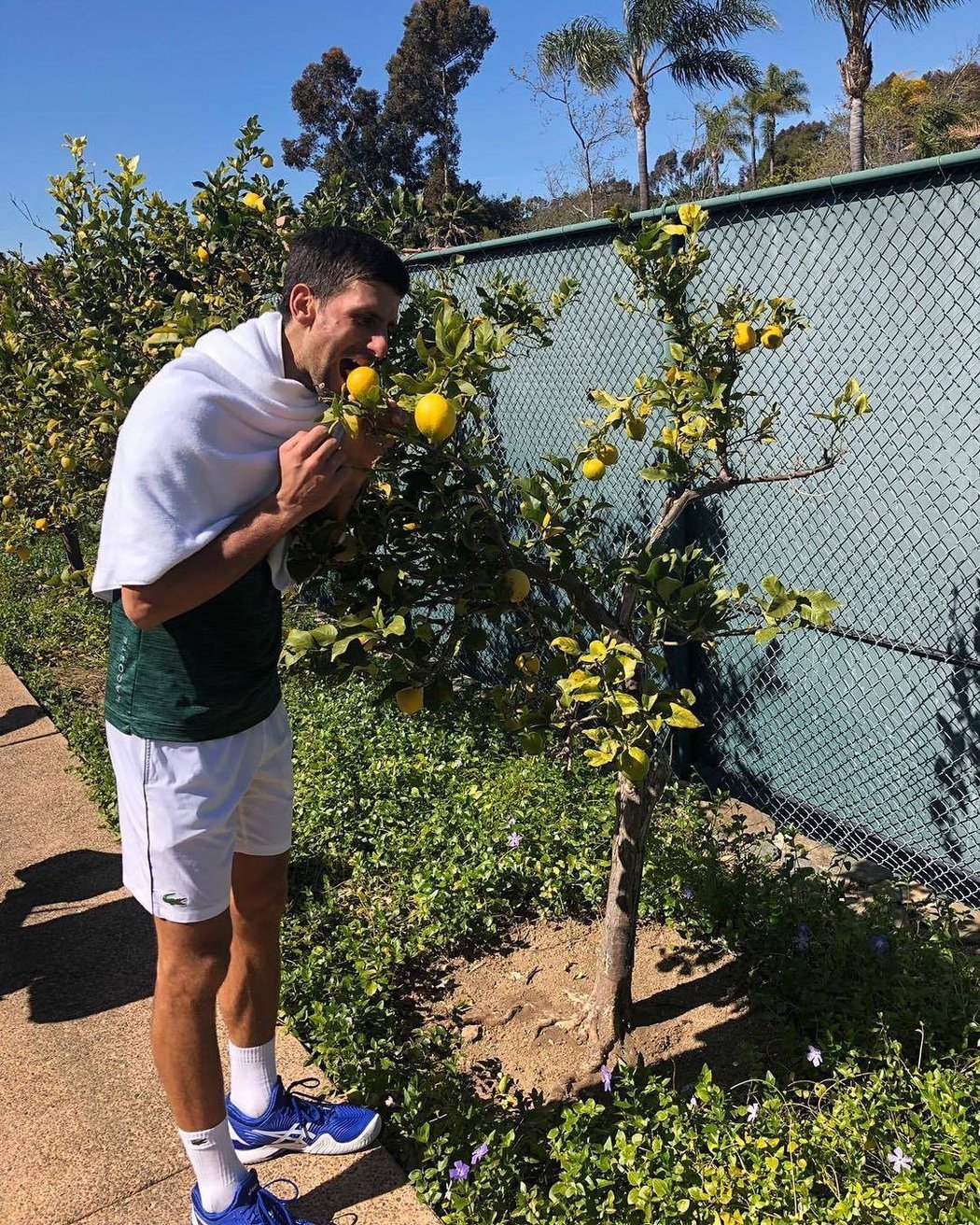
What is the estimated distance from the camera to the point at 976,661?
3.27 meters

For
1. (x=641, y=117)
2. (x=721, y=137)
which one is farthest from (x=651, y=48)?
(x=721, y=137)

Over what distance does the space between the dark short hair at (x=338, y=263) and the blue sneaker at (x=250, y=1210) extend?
5.79 feet

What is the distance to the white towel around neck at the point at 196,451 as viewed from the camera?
1.67 metres

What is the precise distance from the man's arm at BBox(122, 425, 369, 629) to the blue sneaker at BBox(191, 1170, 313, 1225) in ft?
3.89

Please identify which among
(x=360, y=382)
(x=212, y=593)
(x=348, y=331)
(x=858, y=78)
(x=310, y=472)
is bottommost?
(x=212, y=593)

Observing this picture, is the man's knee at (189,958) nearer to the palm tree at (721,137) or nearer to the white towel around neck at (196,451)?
the white towel around neck at (196,451)

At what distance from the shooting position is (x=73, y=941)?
3256 mm

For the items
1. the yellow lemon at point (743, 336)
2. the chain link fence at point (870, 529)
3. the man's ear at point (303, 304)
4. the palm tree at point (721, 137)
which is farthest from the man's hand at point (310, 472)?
the palm tree at point (721, 137)

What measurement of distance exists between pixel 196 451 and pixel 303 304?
37cm

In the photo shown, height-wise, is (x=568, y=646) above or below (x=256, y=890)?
above

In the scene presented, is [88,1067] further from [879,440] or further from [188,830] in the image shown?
[879,440]

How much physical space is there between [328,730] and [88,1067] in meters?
1.98

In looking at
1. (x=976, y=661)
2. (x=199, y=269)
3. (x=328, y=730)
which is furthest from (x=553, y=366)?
(x=976, y=661)

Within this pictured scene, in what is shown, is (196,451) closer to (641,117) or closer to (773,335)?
(773,335)
